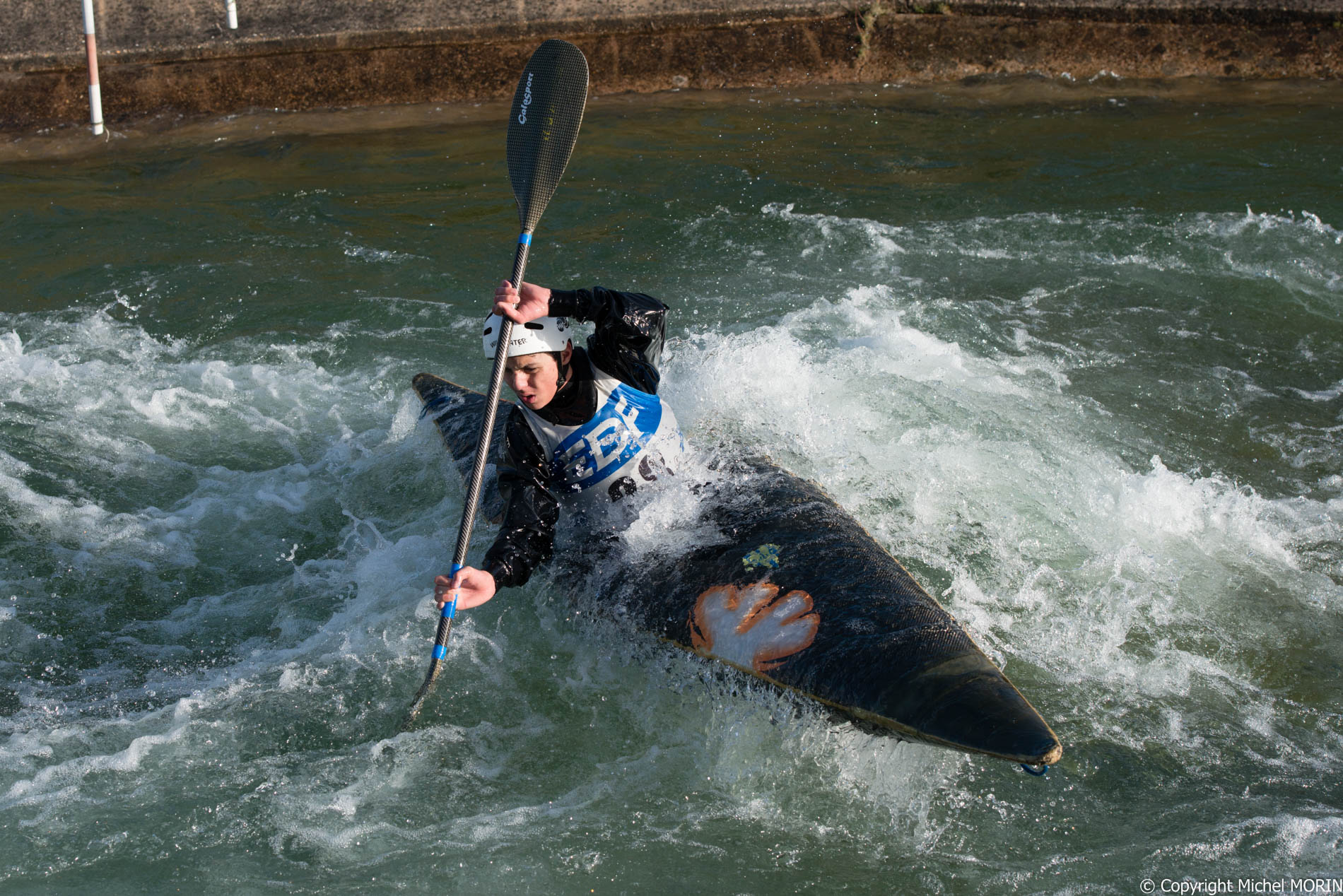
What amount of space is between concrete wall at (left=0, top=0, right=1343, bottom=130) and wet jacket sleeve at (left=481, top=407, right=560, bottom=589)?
6958 mm

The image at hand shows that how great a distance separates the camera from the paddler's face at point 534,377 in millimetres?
3521

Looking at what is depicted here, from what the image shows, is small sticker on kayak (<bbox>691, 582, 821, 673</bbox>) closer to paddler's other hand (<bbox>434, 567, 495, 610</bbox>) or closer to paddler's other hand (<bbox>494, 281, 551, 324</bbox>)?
paddler's other hand (<bbox>434, 567, 495, 610</bbox>)

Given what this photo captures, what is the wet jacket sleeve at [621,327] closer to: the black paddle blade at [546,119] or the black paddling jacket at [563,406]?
the black paddling jacket at [563,406]

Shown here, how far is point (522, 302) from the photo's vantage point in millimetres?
3584

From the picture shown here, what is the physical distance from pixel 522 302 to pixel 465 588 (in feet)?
3.35

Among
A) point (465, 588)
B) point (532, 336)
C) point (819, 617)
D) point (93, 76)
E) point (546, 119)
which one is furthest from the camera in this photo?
point (93, 76)

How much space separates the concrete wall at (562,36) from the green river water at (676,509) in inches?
24.9

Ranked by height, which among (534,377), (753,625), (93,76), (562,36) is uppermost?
(562,36)

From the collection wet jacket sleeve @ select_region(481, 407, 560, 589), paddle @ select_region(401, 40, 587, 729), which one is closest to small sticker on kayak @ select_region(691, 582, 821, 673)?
wet jacket sleeve @ select_region(481, 407, 560, 589)

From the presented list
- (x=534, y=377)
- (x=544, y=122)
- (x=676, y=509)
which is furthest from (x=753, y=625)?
(x=544, y=122)

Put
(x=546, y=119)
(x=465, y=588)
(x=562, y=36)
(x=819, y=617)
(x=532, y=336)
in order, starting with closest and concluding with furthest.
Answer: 1. (x=465, y=588)
2. (x=819, y=617)
3. (x=532, y=336)
4. (x=546, y=119)
5. (x=562, y=36)

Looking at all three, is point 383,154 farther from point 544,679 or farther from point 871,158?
point 544,679

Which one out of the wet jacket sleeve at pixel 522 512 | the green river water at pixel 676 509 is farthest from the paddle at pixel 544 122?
the green river water at pixel 676 509

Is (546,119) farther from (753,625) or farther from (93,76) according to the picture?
(93,76)
